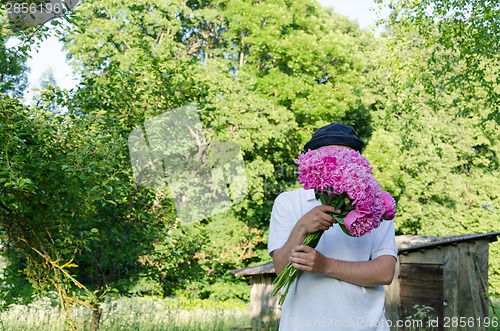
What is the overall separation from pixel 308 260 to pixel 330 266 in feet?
0.40

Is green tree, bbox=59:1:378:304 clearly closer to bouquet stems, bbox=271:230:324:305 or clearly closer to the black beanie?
the black beanie

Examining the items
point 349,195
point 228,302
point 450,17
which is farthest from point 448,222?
point 349,195

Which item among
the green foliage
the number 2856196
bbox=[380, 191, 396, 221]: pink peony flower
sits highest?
the green foliage

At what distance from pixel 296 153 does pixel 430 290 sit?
9351 millimetres

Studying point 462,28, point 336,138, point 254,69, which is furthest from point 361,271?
point 254,69

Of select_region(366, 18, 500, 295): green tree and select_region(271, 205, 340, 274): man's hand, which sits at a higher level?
select_region(366, 18, 500, 295): green tree

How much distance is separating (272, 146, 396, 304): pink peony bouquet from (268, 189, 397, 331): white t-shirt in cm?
29

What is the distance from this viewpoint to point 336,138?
216 cm

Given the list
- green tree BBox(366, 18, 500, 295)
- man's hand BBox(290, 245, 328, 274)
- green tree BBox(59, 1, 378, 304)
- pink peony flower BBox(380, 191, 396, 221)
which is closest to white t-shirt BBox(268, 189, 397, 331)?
man's hand BBox(290, 245, 328, 274)

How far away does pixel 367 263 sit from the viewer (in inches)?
80.0

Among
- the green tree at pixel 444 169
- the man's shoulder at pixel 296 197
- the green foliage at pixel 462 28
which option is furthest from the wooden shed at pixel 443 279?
the man's shoulder at pixel 296 197

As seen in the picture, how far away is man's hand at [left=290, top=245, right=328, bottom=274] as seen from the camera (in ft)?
6.30

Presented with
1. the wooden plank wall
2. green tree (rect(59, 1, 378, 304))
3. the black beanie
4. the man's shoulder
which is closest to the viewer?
the black beanie

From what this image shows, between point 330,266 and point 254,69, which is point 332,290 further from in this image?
point 254,69
